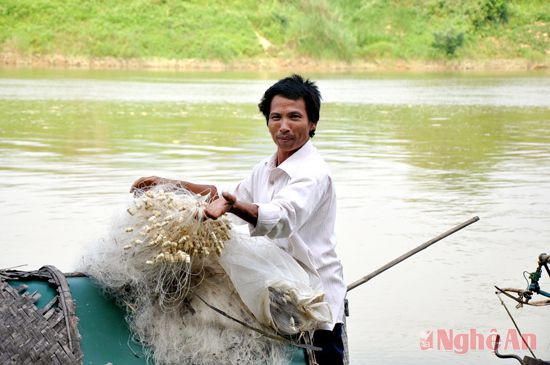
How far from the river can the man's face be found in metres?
0.75

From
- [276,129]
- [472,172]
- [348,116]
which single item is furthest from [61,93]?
[276,129]

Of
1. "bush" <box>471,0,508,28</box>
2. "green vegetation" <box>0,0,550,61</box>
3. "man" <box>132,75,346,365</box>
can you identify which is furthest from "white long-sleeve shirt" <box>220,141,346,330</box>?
"bush" <box>471,0,508,28</box>

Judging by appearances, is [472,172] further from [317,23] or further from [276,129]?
[317,23]

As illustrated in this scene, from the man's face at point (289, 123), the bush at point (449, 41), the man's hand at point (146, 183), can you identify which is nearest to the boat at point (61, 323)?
the man's hand at point (146, 183)

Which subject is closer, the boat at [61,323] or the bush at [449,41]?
the boat at [61,323]

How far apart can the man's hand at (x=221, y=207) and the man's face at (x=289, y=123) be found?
39 cm

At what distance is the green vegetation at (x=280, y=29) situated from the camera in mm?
42438

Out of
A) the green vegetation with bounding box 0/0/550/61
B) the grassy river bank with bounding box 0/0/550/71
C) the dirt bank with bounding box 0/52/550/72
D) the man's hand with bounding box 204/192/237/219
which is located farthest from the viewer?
the green vegetation with bounding box 0/0/550/61

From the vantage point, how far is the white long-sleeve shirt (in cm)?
239

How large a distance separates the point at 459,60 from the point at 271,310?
150ft

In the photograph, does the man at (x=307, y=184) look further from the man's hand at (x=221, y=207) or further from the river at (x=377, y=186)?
the river at (x=377, y=186)

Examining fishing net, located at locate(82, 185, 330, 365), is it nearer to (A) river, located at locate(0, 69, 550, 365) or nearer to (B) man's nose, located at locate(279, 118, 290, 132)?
(B) man's nose, located at locate(279, 118, 290, 132)

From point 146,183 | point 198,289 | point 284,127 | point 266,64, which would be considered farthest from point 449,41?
point 198,289

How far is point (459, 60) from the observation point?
46875 mm
